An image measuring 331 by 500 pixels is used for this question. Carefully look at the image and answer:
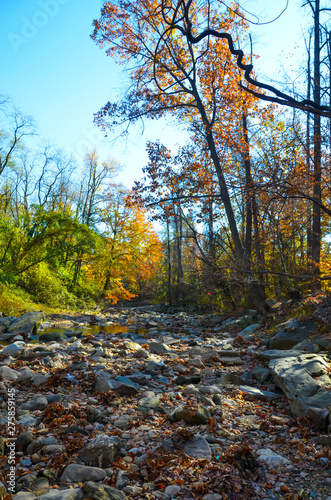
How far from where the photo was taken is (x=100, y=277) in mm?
18406

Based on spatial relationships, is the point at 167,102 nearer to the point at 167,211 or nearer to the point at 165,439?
the point at 167,211

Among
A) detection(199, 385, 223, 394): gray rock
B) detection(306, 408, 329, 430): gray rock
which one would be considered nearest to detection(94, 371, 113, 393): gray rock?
detection(199, 385, 223, 394): gray rock

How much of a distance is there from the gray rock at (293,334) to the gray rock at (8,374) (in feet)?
15.7

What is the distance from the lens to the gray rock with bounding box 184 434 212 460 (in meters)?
2.64

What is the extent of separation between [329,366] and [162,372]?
2491 millimetres

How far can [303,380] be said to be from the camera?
3.80m

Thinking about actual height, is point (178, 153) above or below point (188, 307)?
above

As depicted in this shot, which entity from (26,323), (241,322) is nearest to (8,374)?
(26,323)

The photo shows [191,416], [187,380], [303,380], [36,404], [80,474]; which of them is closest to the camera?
[80,474]

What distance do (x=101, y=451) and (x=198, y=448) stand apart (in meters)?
0.80

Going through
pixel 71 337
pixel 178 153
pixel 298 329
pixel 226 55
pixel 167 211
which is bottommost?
pixel 71 337

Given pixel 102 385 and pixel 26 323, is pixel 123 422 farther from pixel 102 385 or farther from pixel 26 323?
pixel 26 323

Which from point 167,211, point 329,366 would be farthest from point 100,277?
point 329,366

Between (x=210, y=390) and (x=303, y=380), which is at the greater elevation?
(x=303, y=380)
